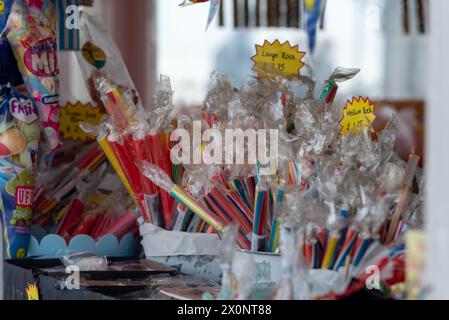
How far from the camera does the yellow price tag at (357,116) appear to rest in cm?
167

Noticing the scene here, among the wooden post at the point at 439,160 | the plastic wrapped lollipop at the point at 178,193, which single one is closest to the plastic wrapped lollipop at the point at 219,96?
the plastic wrapped lollipop at the point at 178,193

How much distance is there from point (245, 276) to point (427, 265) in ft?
1.05

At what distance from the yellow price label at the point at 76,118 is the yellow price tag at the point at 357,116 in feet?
2.53

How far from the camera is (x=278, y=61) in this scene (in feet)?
6.07

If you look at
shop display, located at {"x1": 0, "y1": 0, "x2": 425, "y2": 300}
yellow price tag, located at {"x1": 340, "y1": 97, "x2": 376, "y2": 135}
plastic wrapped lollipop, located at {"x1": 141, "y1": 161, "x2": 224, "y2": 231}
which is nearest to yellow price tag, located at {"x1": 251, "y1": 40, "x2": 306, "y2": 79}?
shop display, located at {"x1": 0, "y1": 0, "x2": 425, "y2": 300}

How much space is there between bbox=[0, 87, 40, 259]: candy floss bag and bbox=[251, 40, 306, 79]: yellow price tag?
554mm

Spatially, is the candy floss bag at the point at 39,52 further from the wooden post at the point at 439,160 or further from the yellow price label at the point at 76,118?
the wooden post at the point at 439,160

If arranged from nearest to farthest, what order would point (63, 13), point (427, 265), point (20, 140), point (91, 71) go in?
point (427, 265) < point (20, 140) < point (63, 13) < point (91, 71)

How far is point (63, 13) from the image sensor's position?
2.02m

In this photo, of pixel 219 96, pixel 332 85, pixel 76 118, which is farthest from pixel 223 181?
pixel 76 118

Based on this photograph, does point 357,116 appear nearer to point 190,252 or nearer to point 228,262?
point 190,252

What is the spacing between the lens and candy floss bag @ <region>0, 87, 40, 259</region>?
1.81 metres
